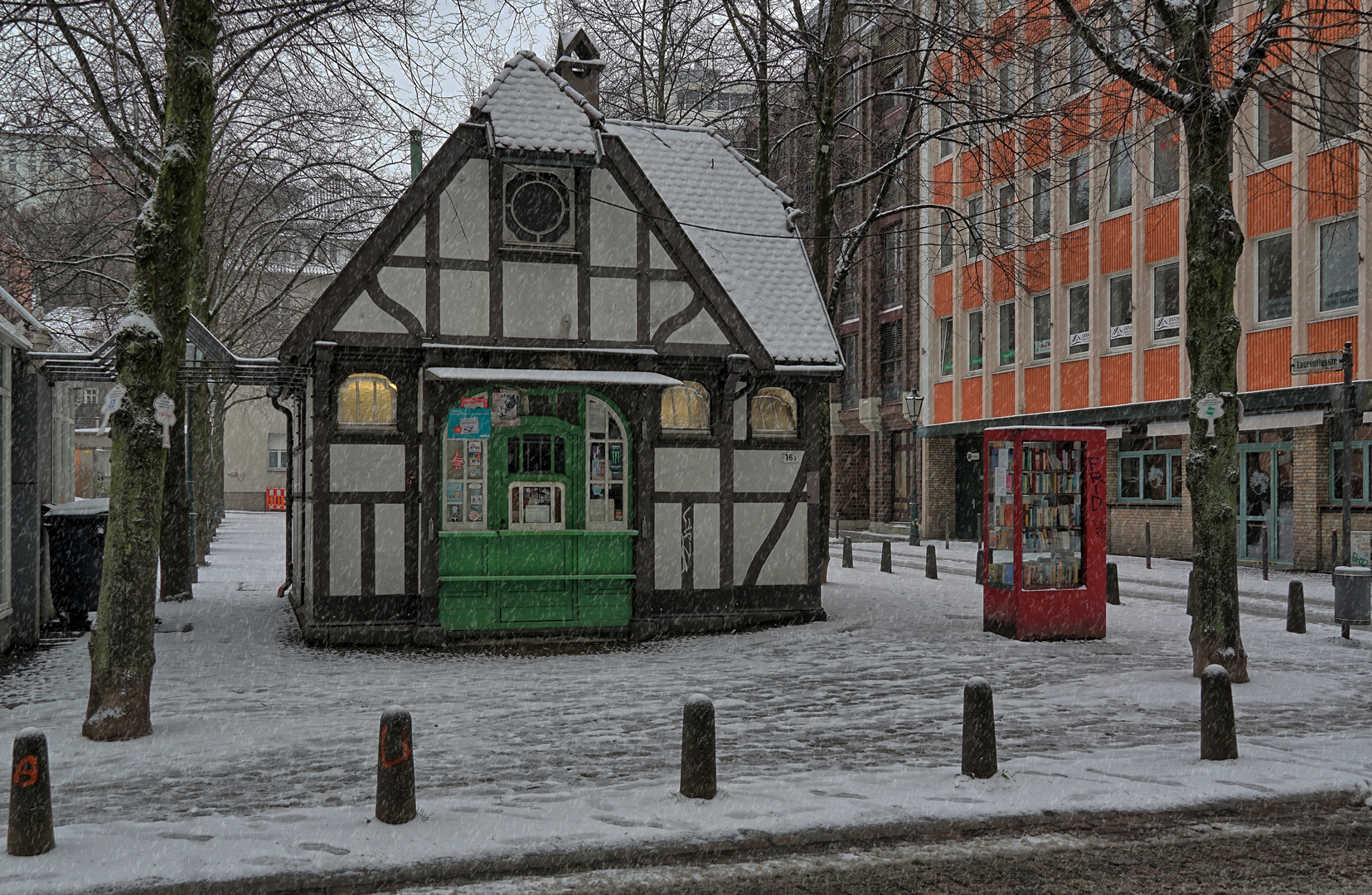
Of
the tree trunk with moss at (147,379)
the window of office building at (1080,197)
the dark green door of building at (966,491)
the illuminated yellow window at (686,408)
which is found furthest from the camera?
the dark green door of building at (966,491)

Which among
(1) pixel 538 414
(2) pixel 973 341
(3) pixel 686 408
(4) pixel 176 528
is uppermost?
(2) pixel 973 341

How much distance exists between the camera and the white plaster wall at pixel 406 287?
13930mm

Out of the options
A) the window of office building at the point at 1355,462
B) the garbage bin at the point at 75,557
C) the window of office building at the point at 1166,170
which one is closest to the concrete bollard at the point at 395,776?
the garbage bin at the point at 75,557

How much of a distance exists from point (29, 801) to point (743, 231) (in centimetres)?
1331

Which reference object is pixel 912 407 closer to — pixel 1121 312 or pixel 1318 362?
pixel 1121 312

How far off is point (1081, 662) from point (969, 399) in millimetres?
24312

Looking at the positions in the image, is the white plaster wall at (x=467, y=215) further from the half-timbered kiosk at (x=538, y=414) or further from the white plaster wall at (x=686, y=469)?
the white plaster wall at (x=686, y=469)

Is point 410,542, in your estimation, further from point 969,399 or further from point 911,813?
point 969,399

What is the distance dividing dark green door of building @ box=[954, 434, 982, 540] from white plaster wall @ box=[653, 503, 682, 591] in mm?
24135

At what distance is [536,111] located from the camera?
1423cm

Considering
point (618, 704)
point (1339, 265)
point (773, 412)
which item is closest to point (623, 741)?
point (618, 704)

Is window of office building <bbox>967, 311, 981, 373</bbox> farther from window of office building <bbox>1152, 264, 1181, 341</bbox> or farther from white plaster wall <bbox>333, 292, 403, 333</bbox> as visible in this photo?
white plaster wall <bbox>333, 292, 403, 333</bbox>

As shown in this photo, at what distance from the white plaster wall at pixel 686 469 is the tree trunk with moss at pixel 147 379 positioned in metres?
6.91

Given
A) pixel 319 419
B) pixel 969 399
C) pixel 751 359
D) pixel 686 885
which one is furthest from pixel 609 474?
pixel 969 399
